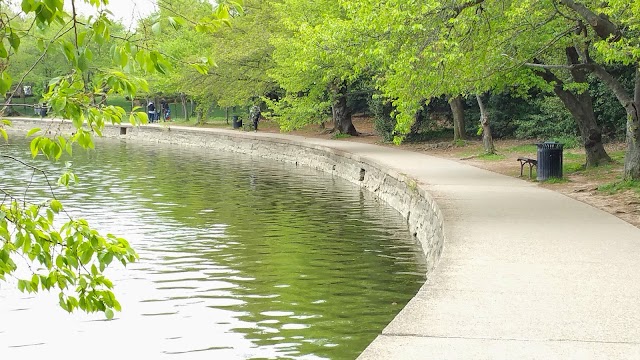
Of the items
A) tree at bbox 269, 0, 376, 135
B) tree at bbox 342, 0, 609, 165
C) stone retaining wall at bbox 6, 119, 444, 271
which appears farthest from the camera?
tree at bbox 269, 0, 376, 135

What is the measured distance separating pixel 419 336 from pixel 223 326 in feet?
13.5

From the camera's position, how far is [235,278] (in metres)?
13.8

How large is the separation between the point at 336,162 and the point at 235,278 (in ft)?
59.9

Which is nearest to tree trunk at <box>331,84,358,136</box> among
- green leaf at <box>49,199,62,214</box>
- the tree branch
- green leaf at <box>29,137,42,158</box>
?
the tree branch

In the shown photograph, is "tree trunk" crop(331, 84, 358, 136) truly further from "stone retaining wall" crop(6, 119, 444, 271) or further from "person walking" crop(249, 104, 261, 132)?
"person walking" crop(249, 104, 261, 132)

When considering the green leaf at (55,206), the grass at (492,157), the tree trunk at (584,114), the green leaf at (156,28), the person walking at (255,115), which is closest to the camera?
the green leaf at (156,28)

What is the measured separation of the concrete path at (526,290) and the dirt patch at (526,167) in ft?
3.54

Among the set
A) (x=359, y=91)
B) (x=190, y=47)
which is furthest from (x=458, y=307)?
(x=190, y=47)

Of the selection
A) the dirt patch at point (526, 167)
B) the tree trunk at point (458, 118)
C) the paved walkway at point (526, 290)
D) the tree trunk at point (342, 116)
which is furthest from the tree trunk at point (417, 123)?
the paved walkway at point (526, 290)

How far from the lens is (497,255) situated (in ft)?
37.5

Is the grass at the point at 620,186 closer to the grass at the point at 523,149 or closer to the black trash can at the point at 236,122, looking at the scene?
the grass at the point at 523,149

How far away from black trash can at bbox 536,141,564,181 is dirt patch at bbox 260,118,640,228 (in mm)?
351

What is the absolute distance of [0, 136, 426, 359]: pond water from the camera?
33.6 ft

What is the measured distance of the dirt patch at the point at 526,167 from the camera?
17578mm
